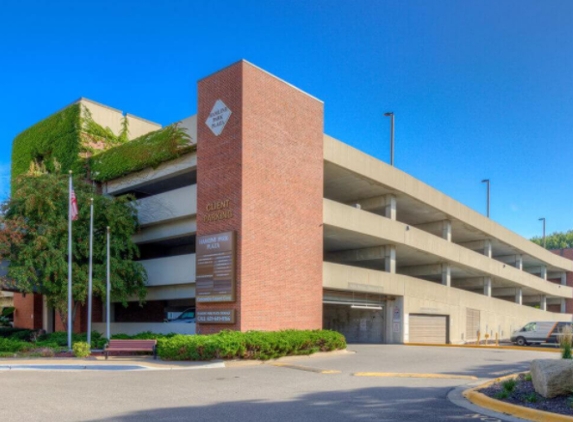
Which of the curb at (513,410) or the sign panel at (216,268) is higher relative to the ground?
the sign panel at (216,268)

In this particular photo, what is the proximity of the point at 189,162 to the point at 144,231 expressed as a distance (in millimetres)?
5587

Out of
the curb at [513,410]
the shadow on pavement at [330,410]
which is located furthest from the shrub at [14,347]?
the curb at [513,410]

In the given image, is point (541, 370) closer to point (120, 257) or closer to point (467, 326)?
point (120, 257)

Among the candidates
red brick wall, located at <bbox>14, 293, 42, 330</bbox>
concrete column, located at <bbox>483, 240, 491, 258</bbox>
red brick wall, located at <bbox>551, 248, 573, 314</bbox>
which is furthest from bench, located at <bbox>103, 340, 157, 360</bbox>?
red brick wall, located at <bbox>551, 248, 573, 314</bbox>

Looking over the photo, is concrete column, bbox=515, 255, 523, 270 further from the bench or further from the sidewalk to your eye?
the sidewalk

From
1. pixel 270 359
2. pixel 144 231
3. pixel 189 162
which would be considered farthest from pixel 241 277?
pixel 144 231

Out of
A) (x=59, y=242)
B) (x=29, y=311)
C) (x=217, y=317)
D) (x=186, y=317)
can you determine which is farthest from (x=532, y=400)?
(x=29, y=311)

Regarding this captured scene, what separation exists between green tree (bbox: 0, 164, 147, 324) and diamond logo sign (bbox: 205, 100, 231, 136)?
7346 millimetres

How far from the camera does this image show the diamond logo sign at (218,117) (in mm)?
25188

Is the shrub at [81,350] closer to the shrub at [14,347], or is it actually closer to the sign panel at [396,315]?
the shrub at [14,347]

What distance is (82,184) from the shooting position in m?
30.8

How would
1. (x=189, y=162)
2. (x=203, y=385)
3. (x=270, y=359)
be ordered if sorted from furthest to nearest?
1. (x=189, y=162)
2. (x=270, y=359)
3. (x=203, y=385)

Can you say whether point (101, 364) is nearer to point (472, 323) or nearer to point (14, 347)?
point (14, 347)

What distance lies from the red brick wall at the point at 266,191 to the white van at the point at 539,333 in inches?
771
